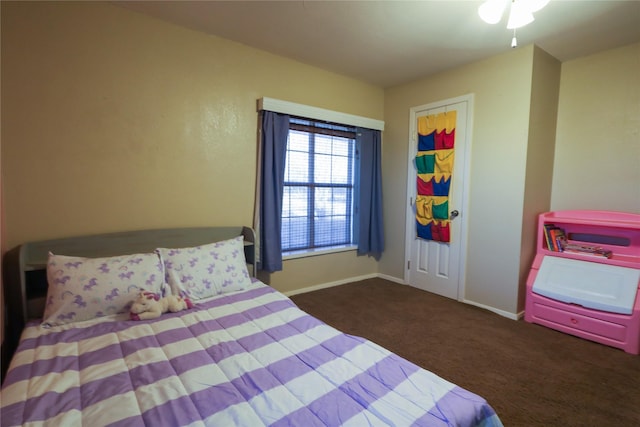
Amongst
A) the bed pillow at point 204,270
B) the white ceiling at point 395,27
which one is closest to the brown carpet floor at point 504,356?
the bed pillow at point 204,270

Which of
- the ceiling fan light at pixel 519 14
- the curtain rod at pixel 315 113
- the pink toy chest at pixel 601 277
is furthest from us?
the curtain rod at pixel 315 113

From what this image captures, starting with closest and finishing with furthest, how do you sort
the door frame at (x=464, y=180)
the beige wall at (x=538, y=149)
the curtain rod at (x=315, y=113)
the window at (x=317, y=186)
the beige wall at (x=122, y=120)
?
the beige wall at (x=122, y=120) < the beige wall at (x=538, y=149) < the curtain rod at (x=315, y=113) < the door frame at (x=464, y=180) < the window at (x=317, y=186)

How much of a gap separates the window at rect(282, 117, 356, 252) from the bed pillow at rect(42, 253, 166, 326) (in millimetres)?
1573

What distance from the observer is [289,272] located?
11.0ft

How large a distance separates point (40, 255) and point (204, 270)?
1010 millimetres

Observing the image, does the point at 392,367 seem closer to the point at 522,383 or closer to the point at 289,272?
the point at 522,383

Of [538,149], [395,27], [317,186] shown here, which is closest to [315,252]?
[317,186]

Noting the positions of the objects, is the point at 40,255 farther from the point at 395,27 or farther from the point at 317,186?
the point at 395,27

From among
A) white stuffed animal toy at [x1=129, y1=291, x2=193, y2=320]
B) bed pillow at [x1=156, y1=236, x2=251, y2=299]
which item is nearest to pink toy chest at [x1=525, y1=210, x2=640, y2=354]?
bed pillow at [x1=156, y1=236, x2=251, y2=299]

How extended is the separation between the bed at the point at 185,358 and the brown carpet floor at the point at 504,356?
0.85 meters

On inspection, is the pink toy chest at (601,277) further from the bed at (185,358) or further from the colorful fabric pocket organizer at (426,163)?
the bed at (185,358)

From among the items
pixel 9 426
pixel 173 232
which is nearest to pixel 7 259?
pixel 173 232

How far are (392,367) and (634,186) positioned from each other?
2829mm

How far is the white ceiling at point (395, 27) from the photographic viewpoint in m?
2.16
